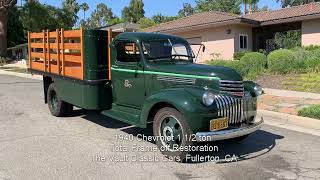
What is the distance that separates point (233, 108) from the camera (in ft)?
21.4

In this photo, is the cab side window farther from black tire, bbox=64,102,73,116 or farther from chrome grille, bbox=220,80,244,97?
black tire, bbox=64,102,73,116

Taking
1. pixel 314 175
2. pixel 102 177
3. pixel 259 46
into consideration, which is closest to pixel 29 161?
pixel 102 177

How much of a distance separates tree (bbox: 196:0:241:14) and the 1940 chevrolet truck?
175 ft

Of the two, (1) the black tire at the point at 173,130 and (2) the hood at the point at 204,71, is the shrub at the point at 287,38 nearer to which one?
(2) the hood at the point at 204,71

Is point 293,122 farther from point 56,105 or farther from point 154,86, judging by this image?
point 56,105

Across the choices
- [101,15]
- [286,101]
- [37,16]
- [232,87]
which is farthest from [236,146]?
[101,15]

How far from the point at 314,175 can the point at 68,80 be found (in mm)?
5376

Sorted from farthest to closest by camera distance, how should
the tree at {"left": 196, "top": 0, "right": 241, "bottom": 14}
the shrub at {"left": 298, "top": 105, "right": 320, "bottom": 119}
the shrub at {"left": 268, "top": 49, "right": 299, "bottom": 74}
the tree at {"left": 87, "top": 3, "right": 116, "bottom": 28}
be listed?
the tree at {"left": 87, "top": 3, "right": 116, "bottom": 28}
the tree at {"left": 196, "top": 0, "right": 241, "bottom": 14}
the shrub at {"left": 268, "top": 49, "right": 299, "bottom": 74}
the shrub at {"left": 298, "top": 105, "right": 320, "bottom": 119}

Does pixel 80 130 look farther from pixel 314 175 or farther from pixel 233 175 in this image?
pixel 314 175

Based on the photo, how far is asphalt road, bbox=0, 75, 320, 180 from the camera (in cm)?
587

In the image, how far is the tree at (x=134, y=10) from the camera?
79500mm

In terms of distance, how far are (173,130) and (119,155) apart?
0.97 meters

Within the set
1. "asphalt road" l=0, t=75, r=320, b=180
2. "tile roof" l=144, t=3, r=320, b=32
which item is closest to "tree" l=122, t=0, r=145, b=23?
"tile roof" l=144, t=3, r=320, b=32

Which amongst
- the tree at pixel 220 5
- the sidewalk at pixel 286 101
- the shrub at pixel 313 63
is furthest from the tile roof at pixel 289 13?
the tree at pixel 220 5
